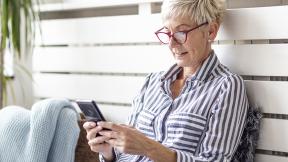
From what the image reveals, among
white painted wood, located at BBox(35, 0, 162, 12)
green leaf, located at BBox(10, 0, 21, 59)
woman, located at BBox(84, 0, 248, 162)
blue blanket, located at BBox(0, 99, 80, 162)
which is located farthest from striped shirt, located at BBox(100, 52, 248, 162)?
green leaf, located at BBox(10, 0, 21, 59)

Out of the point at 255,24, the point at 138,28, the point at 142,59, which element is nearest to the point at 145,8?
the point at 138,28

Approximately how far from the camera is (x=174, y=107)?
1.81m

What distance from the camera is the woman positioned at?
163cm

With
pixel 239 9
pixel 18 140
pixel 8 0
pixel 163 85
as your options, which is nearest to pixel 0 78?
pixel 8 0

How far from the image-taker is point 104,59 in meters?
2.36

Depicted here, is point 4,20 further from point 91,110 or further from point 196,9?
point 196,9

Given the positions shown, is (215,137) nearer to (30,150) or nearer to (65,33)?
(30,150)

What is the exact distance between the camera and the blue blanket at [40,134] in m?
2.06

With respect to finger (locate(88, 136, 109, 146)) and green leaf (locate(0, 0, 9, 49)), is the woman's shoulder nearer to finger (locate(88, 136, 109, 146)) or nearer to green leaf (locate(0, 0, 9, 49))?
finger (locate(88, 136, 109, 146))

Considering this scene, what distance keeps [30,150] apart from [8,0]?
0.79 m

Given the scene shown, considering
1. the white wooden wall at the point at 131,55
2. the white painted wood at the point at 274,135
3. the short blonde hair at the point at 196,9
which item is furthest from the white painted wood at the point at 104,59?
the white painted wood at the point at 274,135

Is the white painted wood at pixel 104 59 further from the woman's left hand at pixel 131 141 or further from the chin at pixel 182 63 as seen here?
the woman's left hand at pixel 131 141

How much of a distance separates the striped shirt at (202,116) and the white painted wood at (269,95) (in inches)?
2.5

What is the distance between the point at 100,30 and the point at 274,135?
99 cm
